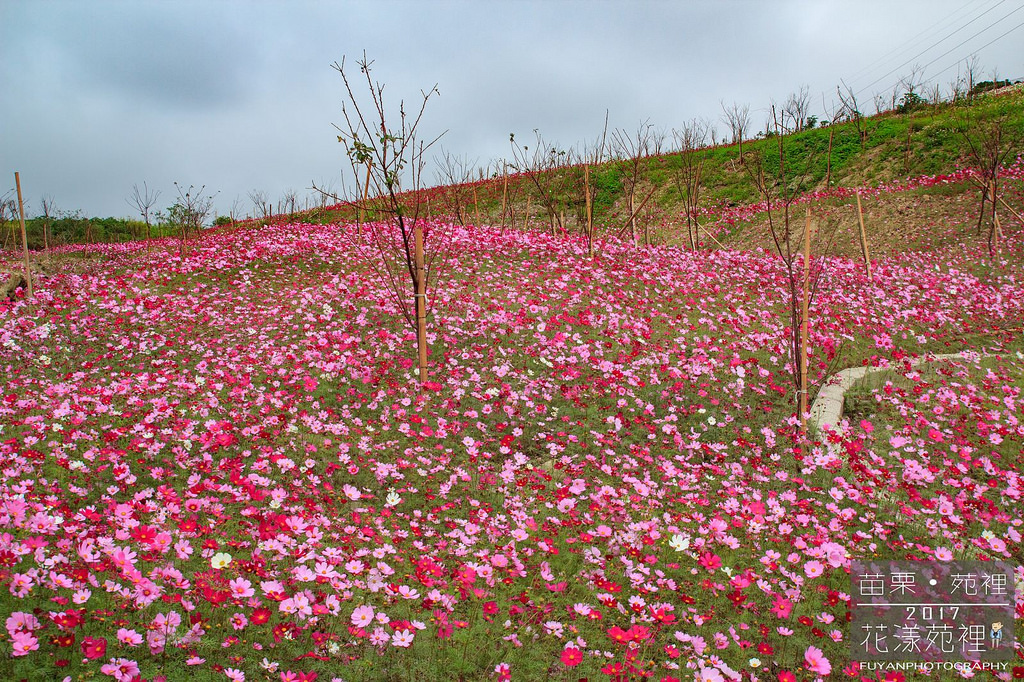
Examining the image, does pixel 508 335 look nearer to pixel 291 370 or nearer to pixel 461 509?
pixel 291 370

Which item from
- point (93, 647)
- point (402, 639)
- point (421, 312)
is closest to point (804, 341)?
point (421, 312)

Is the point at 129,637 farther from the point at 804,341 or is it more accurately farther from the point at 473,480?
the point at 804,341

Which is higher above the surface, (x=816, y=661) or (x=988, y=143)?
(x=988, y=143)

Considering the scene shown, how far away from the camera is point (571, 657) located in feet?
11.7

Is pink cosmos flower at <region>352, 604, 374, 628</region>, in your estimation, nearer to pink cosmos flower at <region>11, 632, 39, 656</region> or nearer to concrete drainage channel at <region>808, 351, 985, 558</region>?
pink cosmos flower at <region>11, 632, 39, 656</region>

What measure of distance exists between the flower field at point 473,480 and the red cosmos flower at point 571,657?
23 millimetres

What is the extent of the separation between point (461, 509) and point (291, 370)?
4170 millimetres

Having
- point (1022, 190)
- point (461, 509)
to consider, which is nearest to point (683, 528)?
point (461, 509)

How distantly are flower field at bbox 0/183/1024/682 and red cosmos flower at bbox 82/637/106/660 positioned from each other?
1 cm

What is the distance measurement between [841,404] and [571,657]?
21.8ft

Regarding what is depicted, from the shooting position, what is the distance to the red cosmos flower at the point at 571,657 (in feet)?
11.6

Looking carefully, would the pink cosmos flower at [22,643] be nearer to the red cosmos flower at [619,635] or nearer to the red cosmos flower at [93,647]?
the red cosmos flower at [93,647]

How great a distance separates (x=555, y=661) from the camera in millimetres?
3799

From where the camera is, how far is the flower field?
3643 millimetres
